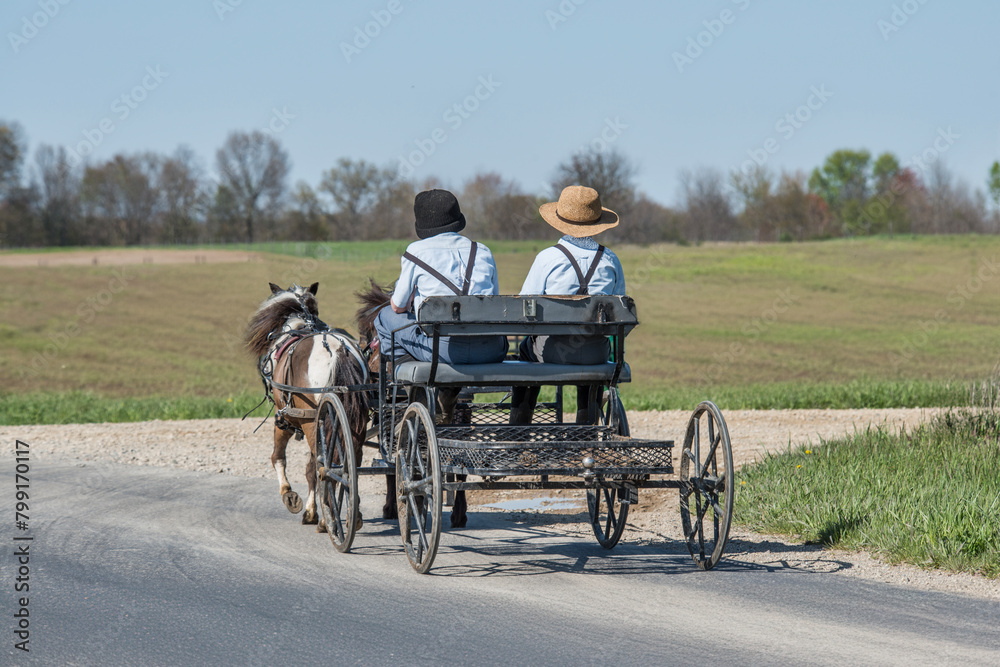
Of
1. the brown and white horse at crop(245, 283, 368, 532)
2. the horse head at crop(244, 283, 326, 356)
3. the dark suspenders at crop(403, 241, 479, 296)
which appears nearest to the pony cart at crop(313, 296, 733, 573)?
the dark suspenders at crop(403, 241, 479, 296)

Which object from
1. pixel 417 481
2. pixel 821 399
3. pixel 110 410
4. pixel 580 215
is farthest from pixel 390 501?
pixel 821 399

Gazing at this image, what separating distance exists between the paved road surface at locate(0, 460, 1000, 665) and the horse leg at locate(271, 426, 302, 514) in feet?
1.72

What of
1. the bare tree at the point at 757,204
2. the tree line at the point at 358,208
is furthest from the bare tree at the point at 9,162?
the bare tree at the point at 757,204

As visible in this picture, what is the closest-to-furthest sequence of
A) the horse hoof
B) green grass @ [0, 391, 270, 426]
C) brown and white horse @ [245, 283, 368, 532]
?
brown and white horse @ [245, 283, 368, 532], the horse hoof, green grass @ [0, 391, 270, 426]

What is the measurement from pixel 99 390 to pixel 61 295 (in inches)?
817

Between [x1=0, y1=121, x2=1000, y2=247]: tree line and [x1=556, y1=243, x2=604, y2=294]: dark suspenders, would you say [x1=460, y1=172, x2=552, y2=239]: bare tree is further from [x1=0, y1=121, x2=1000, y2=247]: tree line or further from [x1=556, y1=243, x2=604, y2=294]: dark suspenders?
[x1=556, y1=243, x2=604, y2=294]: dark suspenders

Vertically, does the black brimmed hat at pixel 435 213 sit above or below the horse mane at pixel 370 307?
above

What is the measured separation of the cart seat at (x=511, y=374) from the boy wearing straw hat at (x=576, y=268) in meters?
0.14

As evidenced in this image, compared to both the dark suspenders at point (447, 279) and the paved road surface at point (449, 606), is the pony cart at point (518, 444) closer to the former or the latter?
the paved road surface at point (449, 606)

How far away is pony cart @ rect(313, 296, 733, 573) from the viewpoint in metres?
5.93

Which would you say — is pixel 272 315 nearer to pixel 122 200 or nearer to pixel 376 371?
pixel 376 371

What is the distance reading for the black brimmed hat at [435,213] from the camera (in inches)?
273

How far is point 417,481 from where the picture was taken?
622 cm

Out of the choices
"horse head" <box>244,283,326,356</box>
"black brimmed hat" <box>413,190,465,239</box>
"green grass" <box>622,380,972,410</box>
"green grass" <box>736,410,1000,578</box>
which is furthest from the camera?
"green grass" <box>622,380,972,410</box>
